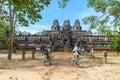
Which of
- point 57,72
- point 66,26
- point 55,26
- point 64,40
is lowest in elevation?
point 57,72

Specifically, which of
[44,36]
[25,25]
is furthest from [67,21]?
[25,25]

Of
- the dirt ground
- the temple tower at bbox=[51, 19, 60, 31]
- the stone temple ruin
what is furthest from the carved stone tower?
the dirt ground

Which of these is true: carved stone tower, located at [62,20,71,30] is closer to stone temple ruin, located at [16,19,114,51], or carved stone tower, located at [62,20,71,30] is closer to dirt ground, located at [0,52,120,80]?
stone temple ruin, located at [16,19,114,51]

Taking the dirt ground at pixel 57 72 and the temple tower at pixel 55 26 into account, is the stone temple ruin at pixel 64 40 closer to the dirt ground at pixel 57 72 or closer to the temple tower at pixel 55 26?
the temple tower at pixel 55 26

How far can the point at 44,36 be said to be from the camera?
3305 inches

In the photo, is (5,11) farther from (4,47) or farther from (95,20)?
(4,47)

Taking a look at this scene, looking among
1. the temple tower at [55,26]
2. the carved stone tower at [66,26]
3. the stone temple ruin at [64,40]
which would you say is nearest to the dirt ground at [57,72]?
the stone temple ruin at [64,40]

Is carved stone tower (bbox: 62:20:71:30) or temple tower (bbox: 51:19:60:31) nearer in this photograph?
carved stone tower (bbox: 62:20:71:30)

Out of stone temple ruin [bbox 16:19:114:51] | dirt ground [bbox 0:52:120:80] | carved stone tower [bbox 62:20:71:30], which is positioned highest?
carved stone tower [bbox 62:20:71:30]

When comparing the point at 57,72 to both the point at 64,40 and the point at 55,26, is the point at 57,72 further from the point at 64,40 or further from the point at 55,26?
the point at 55,26

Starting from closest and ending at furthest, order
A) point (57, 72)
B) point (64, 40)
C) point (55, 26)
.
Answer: point (57, 72), point (64, 40), point (55, 26)

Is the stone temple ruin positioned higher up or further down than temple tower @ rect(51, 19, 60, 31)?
further down

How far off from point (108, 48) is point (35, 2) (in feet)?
145

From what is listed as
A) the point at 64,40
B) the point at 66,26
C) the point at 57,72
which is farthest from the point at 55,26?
the point at 57,72
